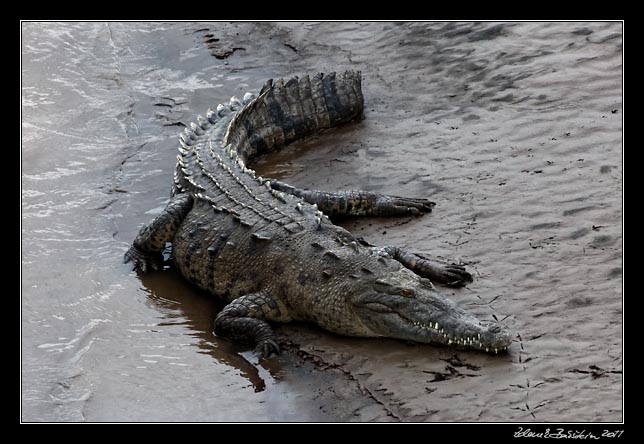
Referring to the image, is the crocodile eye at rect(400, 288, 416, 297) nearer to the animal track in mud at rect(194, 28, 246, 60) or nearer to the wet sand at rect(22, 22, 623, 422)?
the wet sand at rect(22, 22, 623, 422)

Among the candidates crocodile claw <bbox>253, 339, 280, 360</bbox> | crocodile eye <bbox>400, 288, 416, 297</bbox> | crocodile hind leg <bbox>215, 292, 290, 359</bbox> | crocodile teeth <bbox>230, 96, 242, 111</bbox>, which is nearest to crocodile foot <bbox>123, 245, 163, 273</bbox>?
crocodile hind leg <bbox>215, 292, 290, 359</bbox>

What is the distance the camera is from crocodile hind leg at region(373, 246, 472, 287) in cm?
730

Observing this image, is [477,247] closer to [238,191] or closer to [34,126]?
[238,191]

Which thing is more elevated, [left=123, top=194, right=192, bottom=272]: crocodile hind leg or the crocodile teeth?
the crocodile teeth

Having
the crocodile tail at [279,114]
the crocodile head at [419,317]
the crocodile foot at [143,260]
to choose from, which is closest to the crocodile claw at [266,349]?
the crocodile head at [419,317]

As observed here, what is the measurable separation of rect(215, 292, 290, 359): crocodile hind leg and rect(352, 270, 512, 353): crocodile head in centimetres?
70

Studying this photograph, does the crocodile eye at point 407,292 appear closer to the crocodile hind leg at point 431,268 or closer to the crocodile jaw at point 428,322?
the crocodile jaw at point 428,322

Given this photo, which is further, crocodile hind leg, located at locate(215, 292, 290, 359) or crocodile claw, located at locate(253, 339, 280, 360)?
crocodile hind leg, located at locate(215, 292, 290, 359)

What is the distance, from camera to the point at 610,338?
6301mm

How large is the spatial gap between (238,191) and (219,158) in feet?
2.54

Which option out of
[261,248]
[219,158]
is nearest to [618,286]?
[261,248]

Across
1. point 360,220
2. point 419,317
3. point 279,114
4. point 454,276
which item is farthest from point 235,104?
point 419,317

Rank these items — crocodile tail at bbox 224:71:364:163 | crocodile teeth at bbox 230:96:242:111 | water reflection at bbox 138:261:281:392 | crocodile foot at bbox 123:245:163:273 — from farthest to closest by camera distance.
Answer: crocodile teeth at bbox 230:96:242:111, crocodile tail at bbox 224:71:364:163, crocodile foot at bbox 123:245:163:273, water reflection at bbox 138:261:281:392

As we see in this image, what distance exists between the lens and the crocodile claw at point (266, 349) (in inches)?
274
